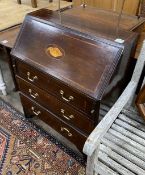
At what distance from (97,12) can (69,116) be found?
0.88 meters

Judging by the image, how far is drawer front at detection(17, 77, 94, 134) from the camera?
1.23 m

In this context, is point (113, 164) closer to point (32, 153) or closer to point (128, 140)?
point (128, 140)

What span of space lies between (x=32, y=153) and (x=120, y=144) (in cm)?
80

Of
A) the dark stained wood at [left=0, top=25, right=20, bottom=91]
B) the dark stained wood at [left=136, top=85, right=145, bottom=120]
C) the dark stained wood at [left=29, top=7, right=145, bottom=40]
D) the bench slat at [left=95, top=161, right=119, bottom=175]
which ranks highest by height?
the dark stained wood at [left=29, top=7, right=145, bottom=40]

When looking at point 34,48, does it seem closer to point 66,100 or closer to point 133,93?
point 66,100

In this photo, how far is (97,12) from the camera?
1630 mm

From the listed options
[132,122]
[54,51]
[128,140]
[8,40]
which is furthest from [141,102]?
[8,40]

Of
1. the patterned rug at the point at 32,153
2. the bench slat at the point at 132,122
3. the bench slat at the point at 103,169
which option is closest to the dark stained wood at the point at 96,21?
the bench slat at the point at 132,122

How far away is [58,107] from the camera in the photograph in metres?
1.34

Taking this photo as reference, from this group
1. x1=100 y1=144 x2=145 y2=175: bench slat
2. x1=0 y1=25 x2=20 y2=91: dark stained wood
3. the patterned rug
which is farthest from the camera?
x1=0 y1=25 x2=20 y2=91: dark stained wood

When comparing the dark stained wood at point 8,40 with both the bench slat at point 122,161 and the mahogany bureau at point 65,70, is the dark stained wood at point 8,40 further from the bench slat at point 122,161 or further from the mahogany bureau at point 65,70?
the bench slat at point 122,161

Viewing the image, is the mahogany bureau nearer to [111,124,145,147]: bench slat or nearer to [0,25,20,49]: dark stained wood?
[111,124,145,147]: bench slat

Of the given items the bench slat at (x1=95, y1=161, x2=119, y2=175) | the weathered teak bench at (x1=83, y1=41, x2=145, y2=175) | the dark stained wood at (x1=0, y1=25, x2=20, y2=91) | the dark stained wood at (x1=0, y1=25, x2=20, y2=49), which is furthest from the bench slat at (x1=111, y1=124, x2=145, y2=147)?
the dark stained wood at (x1=0, y1=25, x2=20, y2=49)

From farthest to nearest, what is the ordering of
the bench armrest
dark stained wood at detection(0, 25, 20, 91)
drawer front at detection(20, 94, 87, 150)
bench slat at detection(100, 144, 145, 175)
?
1. dark stained wood at detection(0, 25, 20, 91)
2. drawer front at detection(20, 94, 87, 150)
3. bench slat at detection(100, 144, 145, 175)
4. the bench armrest
